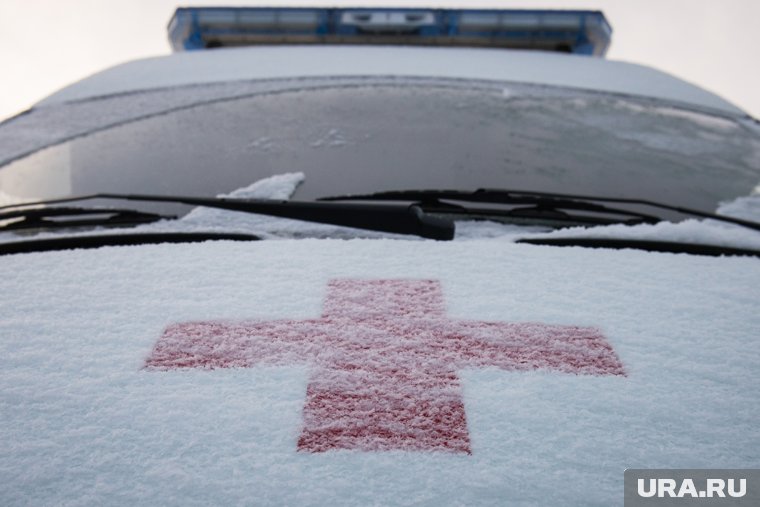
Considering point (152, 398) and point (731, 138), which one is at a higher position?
point (731, 138)

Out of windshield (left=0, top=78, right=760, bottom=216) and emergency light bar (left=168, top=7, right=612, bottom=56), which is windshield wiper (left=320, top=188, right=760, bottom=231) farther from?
emergency light bar (left=168, top=7, right=612, bottom=56)

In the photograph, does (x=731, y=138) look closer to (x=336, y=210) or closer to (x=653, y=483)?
(x=336, y=210)

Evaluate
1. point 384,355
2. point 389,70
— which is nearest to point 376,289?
point 384,355

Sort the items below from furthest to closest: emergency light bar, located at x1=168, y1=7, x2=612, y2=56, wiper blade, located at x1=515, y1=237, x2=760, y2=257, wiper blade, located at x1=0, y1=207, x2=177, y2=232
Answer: emergency light bar, located at x1=168, y1=7, x2=612, y2=56 → wiper blade, located at x1=0, y1=207, x2=177, y2=232 → wiper blade, located at x1=515, y1=237, x2=760, y2=257

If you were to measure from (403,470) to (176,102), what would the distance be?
1.43 metres

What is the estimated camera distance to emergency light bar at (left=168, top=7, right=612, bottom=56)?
3.33 metres

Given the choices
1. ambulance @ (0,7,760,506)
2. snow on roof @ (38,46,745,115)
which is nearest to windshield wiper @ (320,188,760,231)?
ambulance @ (0,7,760,506)

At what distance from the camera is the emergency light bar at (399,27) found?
3.33 meters

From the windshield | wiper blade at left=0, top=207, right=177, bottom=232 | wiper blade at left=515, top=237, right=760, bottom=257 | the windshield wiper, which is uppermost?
the windshield

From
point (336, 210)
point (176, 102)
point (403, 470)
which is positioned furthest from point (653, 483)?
point (176, 102)

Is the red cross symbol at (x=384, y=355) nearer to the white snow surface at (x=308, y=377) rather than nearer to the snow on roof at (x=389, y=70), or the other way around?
the white snow surface at (x=308, y=377)

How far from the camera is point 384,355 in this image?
31.5 inches

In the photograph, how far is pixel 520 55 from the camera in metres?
2.31

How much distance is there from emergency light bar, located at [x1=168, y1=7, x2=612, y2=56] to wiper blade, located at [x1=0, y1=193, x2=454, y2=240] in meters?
2.32
